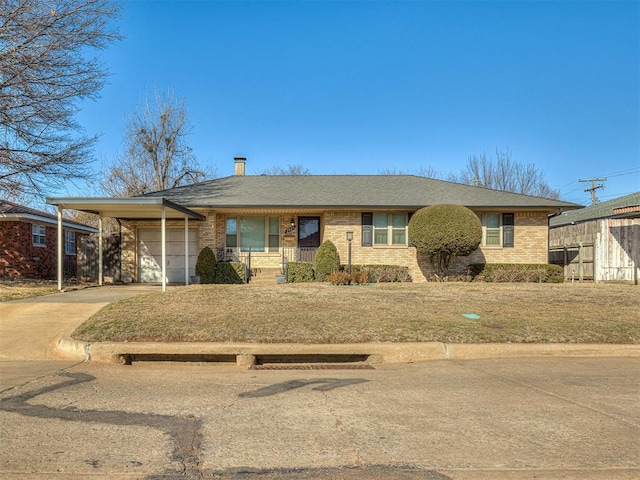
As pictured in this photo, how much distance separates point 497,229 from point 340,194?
6.57m

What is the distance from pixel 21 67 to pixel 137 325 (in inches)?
399

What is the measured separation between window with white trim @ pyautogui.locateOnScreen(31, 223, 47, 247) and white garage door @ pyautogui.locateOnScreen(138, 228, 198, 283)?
6958mm

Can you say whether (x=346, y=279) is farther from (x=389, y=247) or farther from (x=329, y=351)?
(x=329, y=351)

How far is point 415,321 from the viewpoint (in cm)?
868

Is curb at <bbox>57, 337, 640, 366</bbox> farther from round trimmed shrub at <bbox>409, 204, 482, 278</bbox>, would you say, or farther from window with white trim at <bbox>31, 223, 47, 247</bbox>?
window with white trim at <bbox>31, 223, 47, 247</bbox>

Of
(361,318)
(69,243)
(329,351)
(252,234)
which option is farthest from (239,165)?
(329,351)

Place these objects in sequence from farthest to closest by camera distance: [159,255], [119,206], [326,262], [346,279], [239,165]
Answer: [239,165] < [159,255] < [326,262] < [346,279] < [119,206]

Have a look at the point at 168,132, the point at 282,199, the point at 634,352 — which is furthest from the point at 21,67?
the point at 168,132

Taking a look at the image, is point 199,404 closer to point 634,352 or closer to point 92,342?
point 92,342

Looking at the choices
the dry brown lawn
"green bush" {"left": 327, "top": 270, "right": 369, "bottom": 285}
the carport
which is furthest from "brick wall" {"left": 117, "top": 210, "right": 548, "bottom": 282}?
the dry brown lawn

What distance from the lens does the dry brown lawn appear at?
25.8 feet

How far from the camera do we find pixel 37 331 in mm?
8719

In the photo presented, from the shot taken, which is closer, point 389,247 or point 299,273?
point 299,273

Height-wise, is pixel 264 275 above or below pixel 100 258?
below
